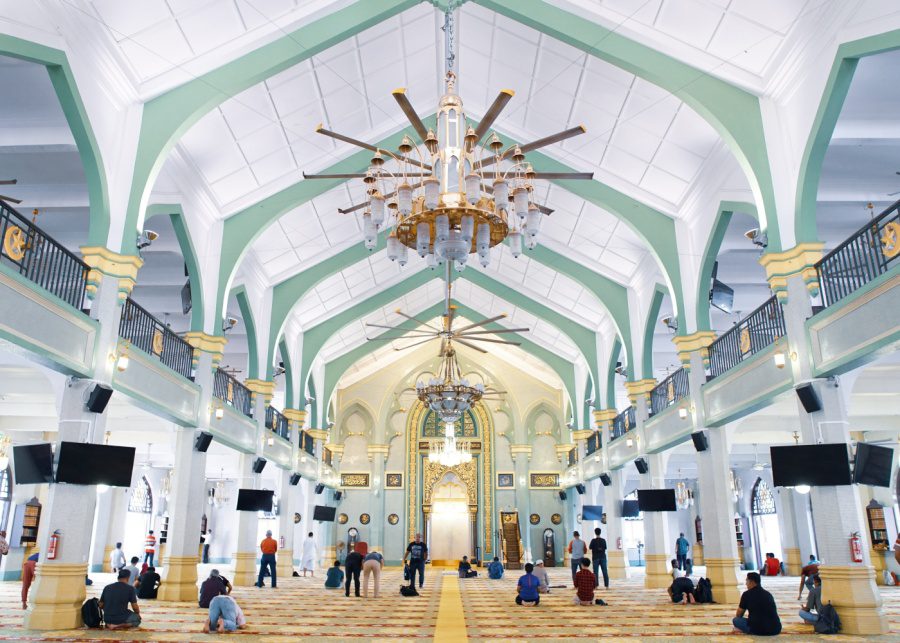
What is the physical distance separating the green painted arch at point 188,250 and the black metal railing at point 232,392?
1142 millimetres

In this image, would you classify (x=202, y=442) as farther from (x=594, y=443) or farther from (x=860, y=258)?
(x=594, y=443)

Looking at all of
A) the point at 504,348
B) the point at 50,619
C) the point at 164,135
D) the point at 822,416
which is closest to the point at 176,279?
the point at 164,135

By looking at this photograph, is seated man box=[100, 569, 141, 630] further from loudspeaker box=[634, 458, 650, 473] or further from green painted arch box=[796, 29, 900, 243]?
loudspeaker box=[634, 458, 650, 473]

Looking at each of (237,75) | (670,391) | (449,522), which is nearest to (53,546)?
(237,75)

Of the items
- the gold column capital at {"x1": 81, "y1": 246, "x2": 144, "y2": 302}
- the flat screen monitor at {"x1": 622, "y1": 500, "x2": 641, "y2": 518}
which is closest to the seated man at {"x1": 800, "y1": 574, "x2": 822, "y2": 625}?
the gold column capital at {"x1": 81, "y1": 246, "x2": 144, "y2": 302}

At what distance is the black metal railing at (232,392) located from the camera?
11.5 meters

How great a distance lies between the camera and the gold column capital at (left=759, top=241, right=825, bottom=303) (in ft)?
23.4

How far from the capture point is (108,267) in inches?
287

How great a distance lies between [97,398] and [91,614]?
2.07 metres

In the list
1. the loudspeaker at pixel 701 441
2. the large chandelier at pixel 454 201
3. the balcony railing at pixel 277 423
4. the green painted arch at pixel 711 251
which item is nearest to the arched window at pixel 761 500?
the loudspeaker at pixel 701 441

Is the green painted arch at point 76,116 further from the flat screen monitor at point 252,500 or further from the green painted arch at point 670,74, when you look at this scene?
the flat screen monitor at point 252,500

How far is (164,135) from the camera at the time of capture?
7.98 metres

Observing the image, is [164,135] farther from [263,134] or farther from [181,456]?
[181,456]

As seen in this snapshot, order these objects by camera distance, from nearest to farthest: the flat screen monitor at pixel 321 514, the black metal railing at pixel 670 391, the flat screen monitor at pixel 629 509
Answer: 1. the black metal railing at pixel 670 391
2. the flat screen monitor at pixel 629 509
3. the flat screen monitor at pixel 321 514
